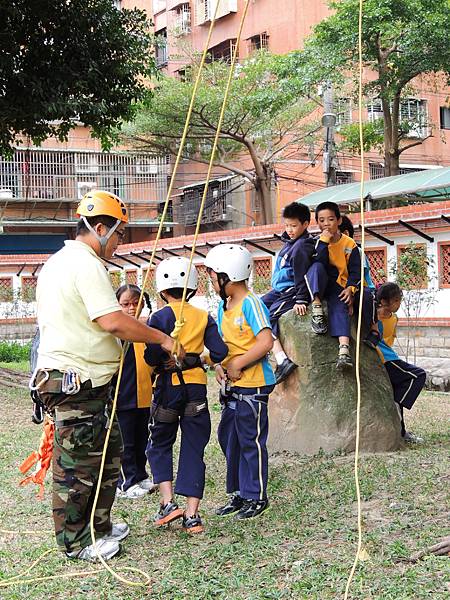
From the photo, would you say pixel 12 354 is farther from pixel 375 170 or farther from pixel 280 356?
pixel 375 170

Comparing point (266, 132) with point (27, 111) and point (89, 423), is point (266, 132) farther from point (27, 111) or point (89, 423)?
point (89, 423)

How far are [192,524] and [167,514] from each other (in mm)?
179

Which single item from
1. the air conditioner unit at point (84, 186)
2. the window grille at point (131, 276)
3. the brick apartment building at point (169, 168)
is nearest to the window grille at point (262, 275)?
the window grille at point (131, 276)

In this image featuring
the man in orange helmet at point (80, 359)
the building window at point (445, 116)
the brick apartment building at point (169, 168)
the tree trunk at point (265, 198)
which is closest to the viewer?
the man in orange helmet at point (80, 359)

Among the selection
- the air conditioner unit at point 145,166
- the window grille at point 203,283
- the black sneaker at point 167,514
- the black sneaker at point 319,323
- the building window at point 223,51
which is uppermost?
the building window at point 223,51

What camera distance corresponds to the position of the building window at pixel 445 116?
99.1ft

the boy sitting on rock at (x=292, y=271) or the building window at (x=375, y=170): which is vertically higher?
the building window at (x=375, y=170)

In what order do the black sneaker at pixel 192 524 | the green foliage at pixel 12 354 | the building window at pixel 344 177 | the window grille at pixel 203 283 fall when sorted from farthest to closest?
the building window at pixel 344 177
the green foliage at pixel 12 354
the window grille at pixel 203 283
the black sneaker at pixel 192 524

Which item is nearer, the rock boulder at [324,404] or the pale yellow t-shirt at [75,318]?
the pale yellow t-shirt at [75,318]

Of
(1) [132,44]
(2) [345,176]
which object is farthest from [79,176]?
(1) [132,44]

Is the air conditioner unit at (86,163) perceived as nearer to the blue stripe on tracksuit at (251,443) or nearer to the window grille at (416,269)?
the window grille at (416,269)

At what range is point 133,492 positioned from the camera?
6172 mm

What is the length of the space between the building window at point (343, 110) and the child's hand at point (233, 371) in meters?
22.1

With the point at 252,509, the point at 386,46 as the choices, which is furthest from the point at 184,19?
the point at 252,509
